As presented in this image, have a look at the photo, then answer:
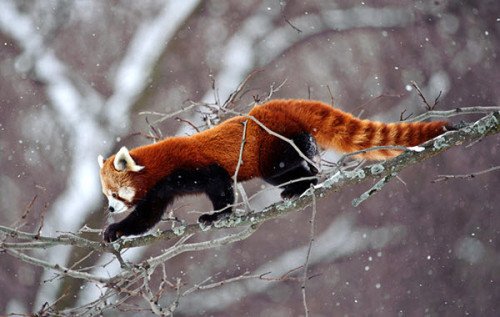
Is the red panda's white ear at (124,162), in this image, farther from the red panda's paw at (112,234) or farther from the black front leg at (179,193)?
the red panda's paw at (112,234)

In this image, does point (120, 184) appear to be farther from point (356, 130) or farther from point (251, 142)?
point (356, 130)

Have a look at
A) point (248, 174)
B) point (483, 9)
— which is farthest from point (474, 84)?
point (248, 174)

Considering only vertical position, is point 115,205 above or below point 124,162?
below

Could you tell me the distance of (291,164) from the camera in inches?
93.7

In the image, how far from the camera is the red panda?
92.7 inches

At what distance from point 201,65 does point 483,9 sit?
2.88m

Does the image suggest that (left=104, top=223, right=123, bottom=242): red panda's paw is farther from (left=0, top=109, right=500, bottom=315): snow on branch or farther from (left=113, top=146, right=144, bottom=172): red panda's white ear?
(left=113, top=146, right=144, bottom=172): red panda's white ear

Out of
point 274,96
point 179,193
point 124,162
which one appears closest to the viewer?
point 124,162

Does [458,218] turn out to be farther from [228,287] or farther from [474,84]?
[228,287]

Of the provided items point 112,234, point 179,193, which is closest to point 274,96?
point 179,193

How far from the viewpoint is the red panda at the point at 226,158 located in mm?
2355

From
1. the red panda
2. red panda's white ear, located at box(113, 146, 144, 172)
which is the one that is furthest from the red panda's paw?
red panda's white ear, located at box(113, 146, 144, 172)

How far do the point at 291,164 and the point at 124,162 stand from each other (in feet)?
2.06

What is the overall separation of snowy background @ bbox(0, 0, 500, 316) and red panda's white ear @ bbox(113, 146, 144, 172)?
88.2 inches
